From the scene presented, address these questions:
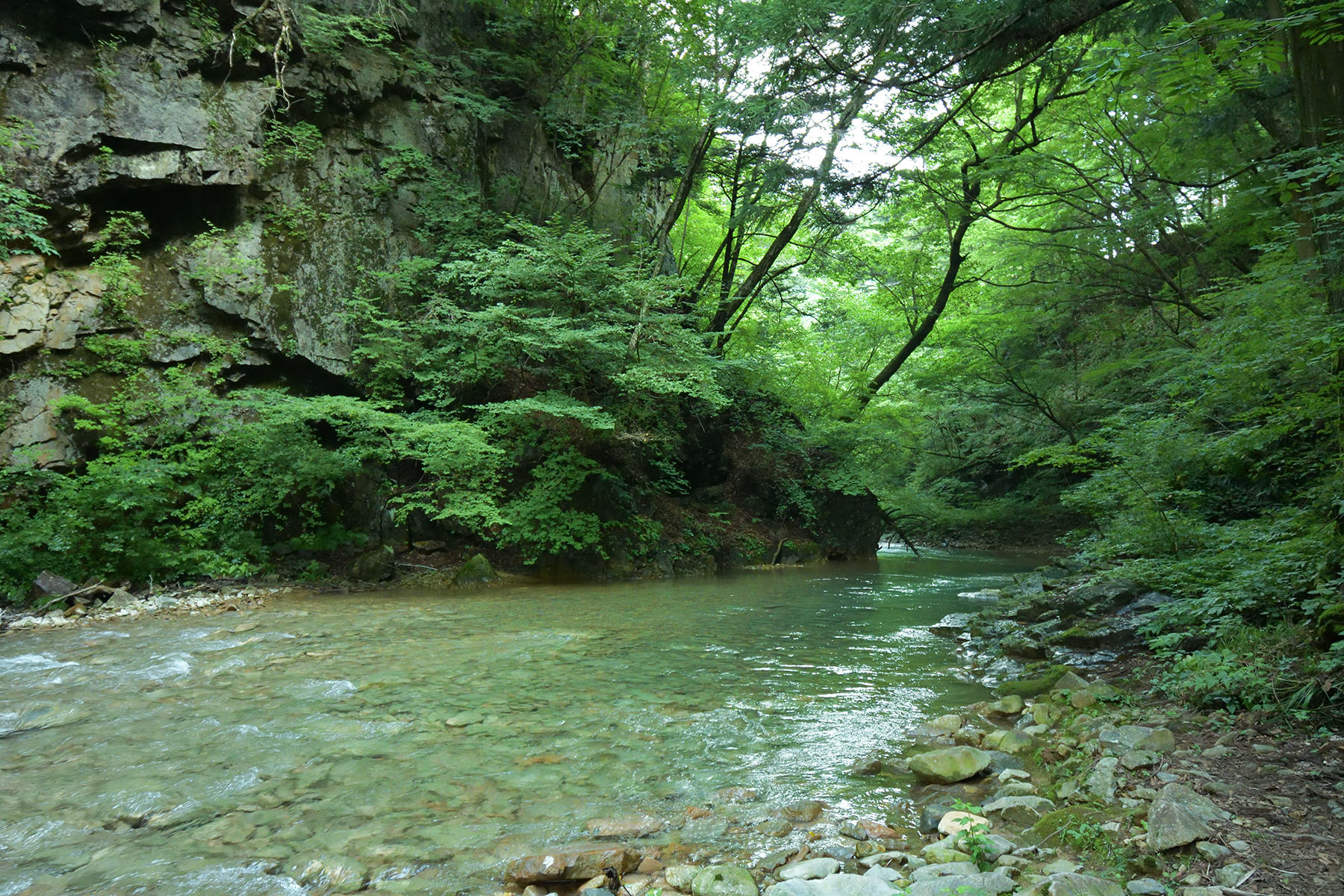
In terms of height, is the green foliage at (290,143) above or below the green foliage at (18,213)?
above

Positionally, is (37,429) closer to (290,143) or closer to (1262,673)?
(290,143)

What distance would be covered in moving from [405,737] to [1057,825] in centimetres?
329

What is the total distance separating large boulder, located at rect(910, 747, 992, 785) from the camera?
3398 millimetres

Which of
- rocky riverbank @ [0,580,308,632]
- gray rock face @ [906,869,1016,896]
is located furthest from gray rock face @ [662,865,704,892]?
rocky riverbank @ [0,580,308,632]

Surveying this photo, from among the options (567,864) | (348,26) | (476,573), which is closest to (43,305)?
(476,573)

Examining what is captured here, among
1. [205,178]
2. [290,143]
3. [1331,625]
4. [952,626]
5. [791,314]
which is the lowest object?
[952,626]

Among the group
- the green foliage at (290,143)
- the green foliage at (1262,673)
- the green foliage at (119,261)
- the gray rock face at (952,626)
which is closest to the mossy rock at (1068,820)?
the green foliage at (1262,673)

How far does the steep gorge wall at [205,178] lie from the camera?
895cm

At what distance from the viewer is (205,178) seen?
10.3m

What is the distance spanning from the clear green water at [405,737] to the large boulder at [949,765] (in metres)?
0.17

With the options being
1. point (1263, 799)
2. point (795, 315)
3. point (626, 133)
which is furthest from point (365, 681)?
point (795, 315)

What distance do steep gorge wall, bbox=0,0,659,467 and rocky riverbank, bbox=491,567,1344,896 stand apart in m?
9.61

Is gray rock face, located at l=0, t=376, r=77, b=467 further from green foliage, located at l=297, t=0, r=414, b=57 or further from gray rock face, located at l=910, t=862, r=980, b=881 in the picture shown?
gray rock face, located at l=910, t=862, r=980, b=881

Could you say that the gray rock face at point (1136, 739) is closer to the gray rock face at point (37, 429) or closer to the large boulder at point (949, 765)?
the large boulder at point (949, 765)
